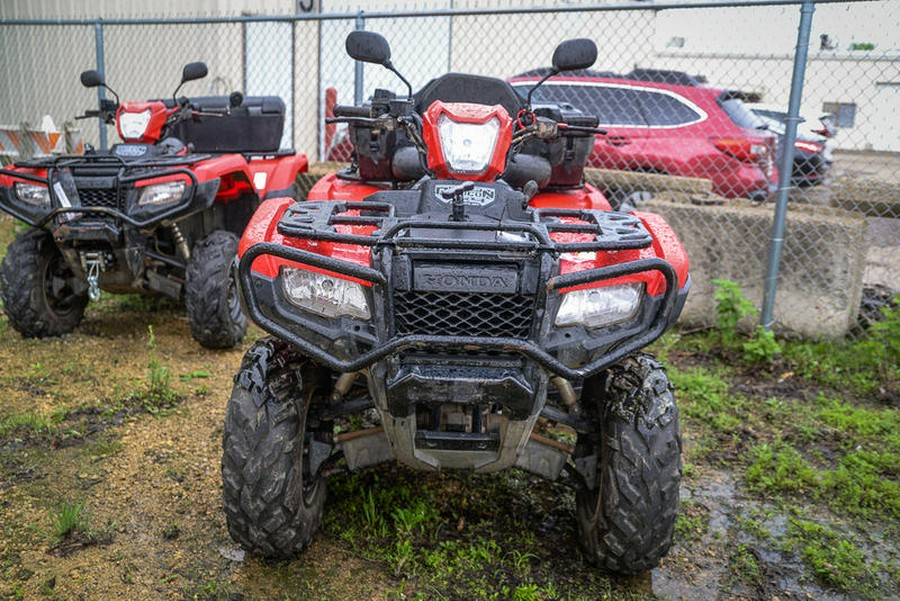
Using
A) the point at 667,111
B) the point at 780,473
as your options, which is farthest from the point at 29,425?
the point at 667,111

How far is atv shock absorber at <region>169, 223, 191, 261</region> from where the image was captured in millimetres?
5176

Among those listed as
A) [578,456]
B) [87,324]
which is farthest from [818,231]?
[87,324]

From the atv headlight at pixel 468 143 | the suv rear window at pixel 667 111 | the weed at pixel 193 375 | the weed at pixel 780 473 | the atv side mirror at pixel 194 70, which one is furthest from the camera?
the suv rear window at pixel 667 111

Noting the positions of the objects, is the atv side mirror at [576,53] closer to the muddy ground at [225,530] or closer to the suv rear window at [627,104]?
the muddy ground at [225,530]

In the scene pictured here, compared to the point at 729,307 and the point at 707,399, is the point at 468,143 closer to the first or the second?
the point at 707,399

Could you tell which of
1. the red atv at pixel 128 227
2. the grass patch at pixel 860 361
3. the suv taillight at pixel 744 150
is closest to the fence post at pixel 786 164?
the grass patch at pixel 860 361

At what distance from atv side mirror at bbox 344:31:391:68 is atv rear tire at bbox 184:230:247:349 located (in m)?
2.26

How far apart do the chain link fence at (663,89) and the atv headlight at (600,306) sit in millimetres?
3048

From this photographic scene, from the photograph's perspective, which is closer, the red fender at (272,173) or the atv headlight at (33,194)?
the atv headlight at (33,194)

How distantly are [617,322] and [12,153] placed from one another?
8510 mm

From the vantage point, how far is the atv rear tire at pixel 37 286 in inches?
198

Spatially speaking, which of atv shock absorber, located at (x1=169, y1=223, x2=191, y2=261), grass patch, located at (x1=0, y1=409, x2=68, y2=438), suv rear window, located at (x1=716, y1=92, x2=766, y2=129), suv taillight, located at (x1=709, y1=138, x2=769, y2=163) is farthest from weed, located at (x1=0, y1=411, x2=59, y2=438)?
suv rear window, located at (x1=716, y1=92, x2=766, y2=129)

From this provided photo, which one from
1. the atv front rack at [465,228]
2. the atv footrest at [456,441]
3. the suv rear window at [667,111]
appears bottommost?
the atv footrest at [456,441]

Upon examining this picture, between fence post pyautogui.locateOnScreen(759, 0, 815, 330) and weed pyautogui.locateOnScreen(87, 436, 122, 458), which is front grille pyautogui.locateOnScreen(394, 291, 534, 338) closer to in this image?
weed pyautogui.locateOnScreen(87, 436, 122, 458)
